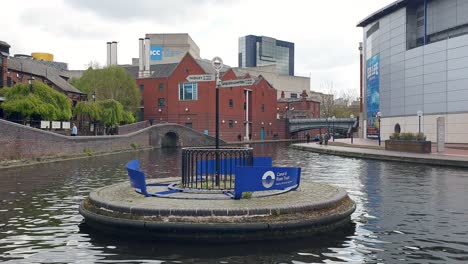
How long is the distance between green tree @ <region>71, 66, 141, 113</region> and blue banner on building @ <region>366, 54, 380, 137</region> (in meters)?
35.9

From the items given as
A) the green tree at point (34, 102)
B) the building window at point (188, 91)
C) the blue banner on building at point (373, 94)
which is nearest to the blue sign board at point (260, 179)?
the green tree at point (34, 102)

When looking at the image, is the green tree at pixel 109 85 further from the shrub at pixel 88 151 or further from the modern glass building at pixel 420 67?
the modern glass building at pixel 420 67

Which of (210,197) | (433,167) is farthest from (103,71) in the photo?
(210,197)

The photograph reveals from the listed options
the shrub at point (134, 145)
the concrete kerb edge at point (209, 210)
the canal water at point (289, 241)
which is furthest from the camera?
the shrub at point (134, 145)

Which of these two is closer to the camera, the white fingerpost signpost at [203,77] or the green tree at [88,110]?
the white fingerpost signpost at [203,77]

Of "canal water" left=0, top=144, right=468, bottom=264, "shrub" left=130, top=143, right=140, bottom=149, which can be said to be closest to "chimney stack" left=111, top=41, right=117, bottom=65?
"shrub" left=130, top=143, right=140, bottom=149

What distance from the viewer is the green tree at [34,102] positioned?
3425cm

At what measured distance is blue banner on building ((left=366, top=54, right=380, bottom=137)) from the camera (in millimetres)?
59000

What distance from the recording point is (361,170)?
23.6m

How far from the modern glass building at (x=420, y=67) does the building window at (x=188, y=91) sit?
2844cm

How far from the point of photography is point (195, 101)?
7319 centimetres

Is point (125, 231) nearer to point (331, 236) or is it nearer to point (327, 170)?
point (331, 236)

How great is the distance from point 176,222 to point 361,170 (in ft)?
55.1

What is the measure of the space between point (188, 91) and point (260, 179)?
6394 centimetres
